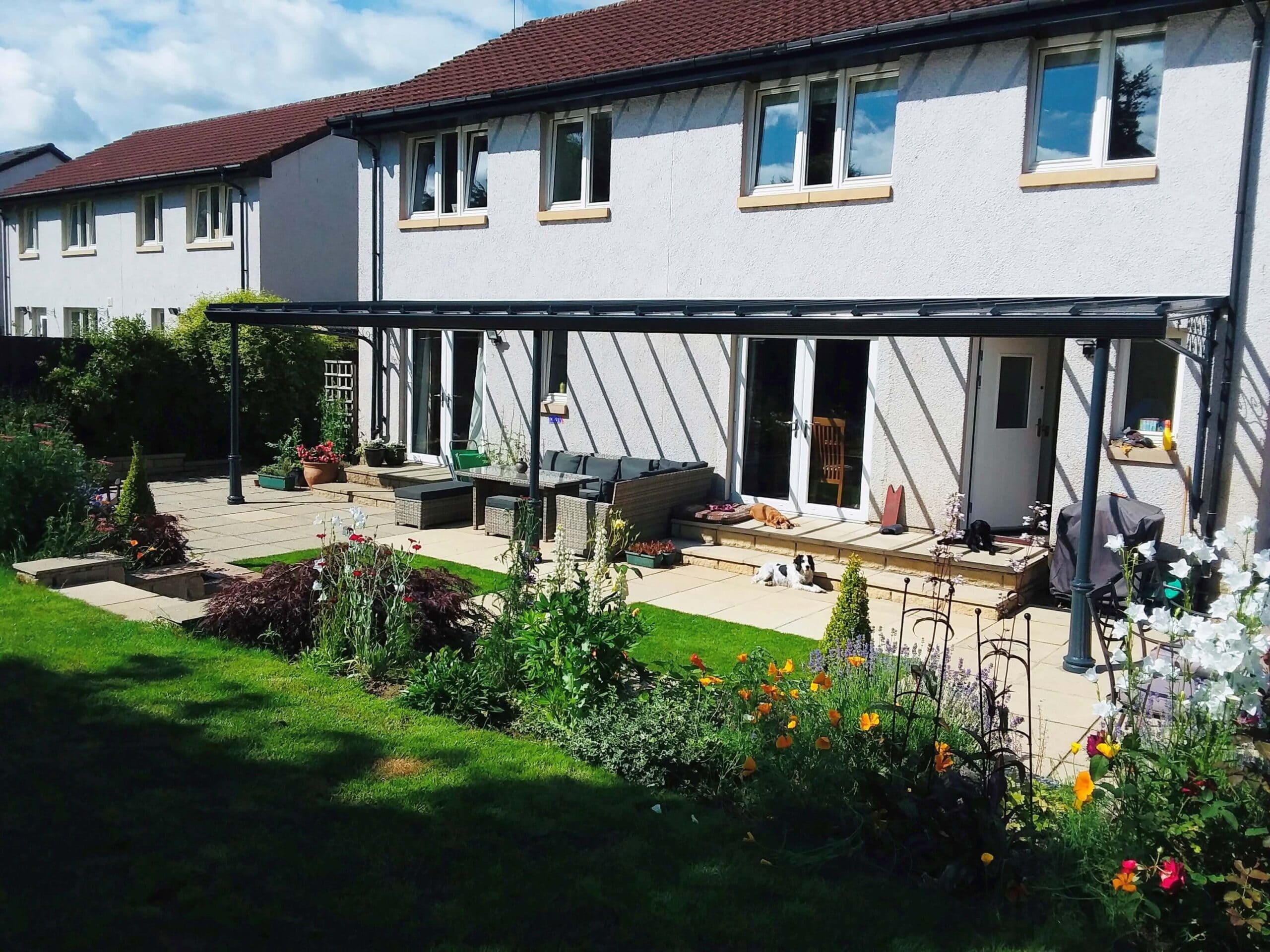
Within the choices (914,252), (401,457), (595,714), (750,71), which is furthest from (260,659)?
(401,457)

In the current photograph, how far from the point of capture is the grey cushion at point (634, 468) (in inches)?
510

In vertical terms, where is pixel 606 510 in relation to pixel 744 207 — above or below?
below

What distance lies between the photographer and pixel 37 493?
9070 mm

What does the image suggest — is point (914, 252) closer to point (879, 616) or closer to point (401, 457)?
point (879, 616)

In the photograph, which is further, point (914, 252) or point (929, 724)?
point (914, 252)

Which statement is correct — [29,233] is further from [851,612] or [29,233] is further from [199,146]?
[851,612]

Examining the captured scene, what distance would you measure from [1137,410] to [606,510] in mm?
5539

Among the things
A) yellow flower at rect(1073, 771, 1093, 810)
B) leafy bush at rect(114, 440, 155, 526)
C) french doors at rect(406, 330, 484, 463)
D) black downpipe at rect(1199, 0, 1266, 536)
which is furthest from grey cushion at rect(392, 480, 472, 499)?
yellow flower at rect(1073, 771, 1093, 810)

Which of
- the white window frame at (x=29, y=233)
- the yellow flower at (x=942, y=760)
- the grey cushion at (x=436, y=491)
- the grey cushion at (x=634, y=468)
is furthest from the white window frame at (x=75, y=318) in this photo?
the yellow flower at (x=942, y=760)

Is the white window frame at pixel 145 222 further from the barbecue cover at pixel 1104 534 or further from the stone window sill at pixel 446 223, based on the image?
the barbecue cover at pixel 1104 534

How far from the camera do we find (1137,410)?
401 inches

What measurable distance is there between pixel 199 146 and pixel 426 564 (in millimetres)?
19612

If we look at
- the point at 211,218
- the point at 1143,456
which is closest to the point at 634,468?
the point at 1143,456

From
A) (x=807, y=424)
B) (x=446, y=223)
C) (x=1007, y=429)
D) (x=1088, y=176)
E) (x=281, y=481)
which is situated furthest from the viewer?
(x=281, y=481)
